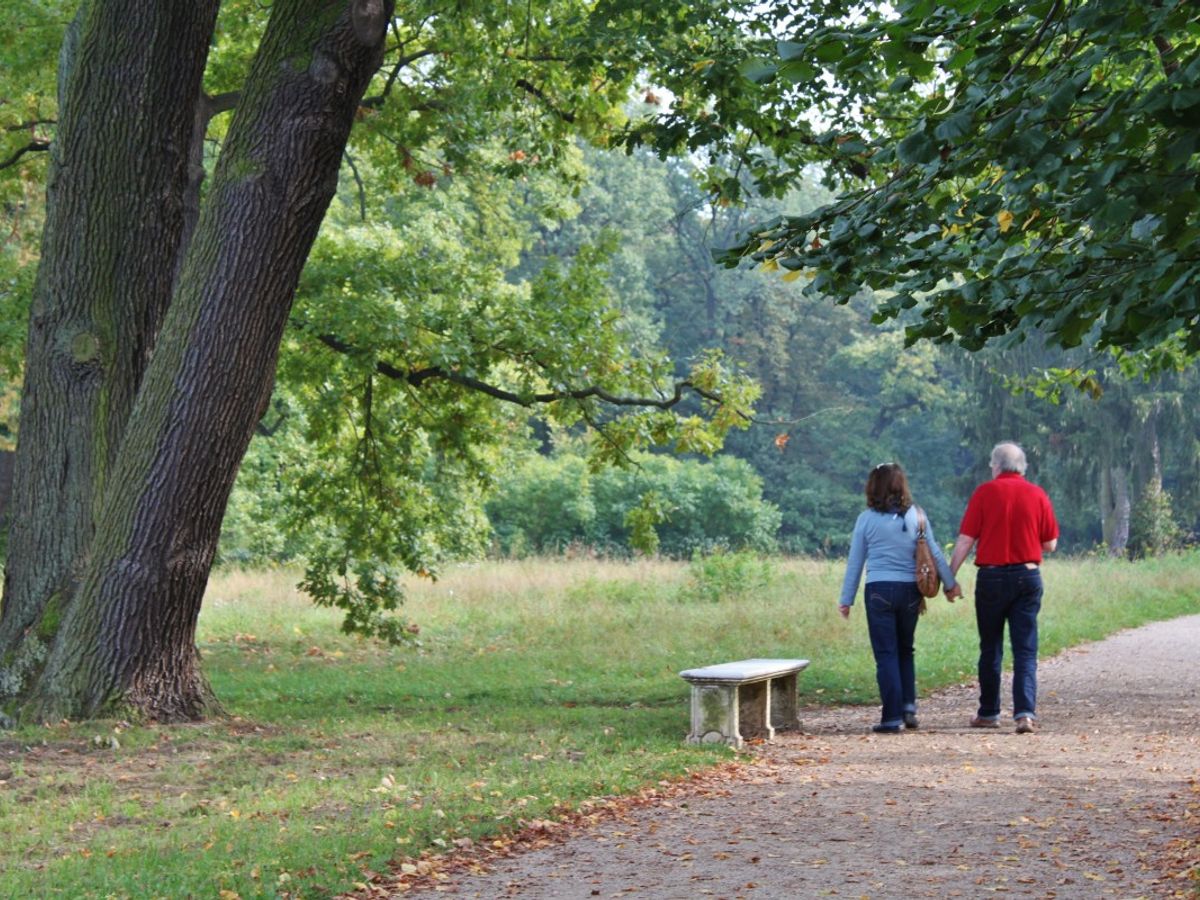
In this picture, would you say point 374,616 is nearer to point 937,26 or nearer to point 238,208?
point 238,208

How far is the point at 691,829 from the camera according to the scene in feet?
22.5

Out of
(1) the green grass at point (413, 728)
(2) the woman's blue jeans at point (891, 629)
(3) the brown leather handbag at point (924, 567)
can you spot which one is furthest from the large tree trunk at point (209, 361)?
(3) the brown leather handbag at point (924, 567)

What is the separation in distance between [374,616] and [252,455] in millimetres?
18202

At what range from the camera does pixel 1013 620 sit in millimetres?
10133

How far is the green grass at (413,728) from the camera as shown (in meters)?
6.28

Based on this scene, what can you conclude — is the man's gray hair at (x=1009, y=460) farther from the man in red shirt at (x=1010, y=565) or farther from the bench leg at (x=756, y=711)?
the bench leg at (x=756, y=711)

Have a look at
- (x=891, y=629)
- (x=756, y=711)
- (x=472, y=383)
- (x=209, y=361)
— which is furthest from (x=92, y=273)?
(x=891, y=629)

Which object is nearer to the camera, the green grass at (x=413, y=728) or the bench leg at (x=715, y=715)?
the green grass at (x=413, y=728)

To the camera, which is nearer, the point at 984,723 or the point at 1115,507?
the point at 984,723

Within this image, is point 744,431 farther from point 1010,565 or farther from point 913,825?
point 913,825

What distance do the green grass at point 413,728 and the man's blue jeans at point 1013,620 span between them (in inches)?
88.2

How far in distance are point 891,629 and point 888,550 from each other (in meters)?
0.55

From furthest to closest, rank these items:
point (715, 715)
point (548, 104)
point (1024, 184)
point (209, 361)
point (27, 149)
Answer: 1. point (27, 149)
2. point (548, 104)
3. point (715, 715)
4. point (209, 361)
5. point (1024, 184)

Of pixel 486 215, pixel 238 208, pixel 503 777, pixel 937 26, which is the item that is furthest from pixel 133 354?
pixel 486 215
